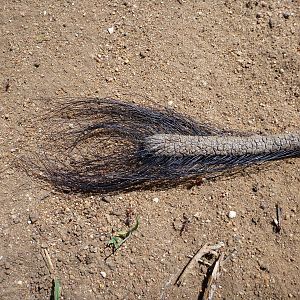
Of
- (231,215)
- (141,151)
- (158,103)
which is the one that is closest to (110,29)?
(158,103)

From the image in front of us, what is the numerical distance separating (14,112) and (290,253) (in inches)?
57.8

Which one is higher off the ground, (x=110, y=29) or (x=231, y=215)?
(x=110, y=29)

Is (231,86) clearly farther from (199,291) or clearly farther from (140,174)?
(199,291)

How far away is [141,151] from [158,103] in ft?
0.93

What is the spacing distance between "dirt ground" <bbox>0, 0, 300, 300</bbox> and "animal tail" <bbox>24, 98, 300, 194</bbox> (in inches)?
2.4

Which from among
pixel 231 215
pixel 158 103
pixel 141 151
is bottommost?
pixel 231 215

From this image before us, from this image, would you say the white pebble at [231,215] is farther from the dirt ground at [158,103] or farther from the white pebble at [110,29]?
the white pebble at [110,29]

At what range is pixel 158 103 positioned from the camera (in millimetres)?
2377

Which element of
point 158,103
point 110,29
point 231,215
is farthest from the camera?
point 110,29

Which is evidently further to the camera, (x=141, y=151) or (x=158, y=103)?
(x=158, y=103)

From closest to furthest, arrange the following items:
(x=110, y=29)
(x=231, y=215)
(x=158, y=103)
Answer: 1. (x=231, y=215)
2. (x=158, y=103)
3. (x=110, y=29)

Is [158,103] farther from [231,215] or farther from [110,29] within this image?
[231,215]

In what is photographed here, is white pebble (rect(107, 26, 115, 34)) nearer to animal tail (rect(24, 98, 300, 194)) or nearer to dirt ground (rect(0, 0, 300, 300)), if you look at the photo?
dirt ground (rect(0, 0, 300, 300))

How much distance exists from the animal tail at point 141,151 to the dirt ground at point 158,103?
61mm
